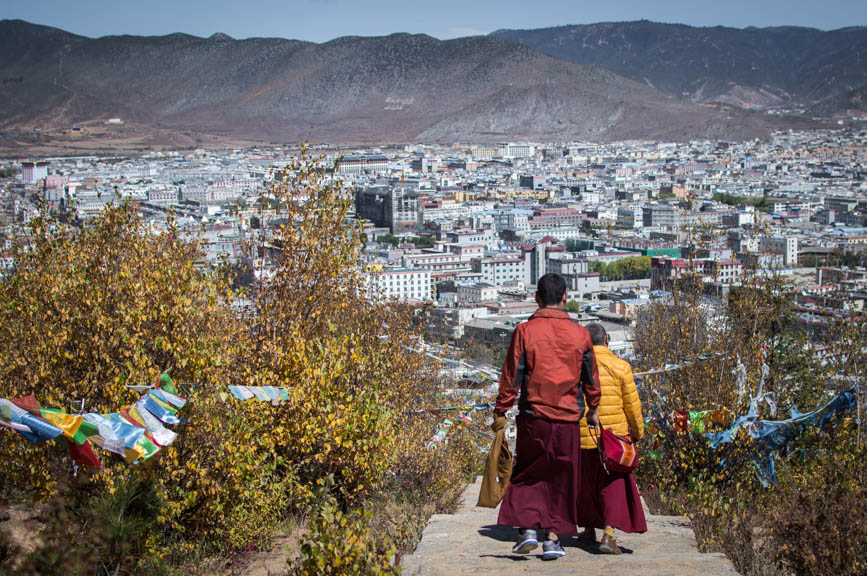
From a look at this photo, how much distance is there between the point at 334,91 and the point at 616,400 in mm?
117269

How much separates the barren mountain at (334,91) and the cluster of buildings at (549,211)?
11.2m

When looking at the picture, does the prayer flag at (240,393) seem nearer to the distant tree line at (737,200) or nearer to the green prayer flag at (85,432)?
the green prayer flag at (85,432)

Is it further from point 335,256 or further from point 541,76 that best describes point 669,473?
point 541,76

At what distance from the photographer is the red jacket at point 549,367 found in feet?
9.36

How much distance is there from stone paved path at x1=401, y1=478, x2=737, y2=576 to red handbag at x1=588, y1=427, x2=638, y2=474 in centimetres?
23

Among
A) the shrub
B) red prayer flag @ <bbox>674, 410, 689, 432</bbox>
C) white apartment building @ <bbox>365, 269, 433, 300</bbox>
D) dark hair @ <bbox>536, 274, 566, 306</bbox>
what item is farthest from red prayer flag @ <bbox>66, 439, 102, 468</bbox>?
white apartment building @ <bbox>365, 269, 433, 300</bbox>

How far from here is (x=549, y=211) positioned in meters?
47.4

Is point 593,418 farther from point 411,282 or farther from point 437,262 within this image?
point 437,262

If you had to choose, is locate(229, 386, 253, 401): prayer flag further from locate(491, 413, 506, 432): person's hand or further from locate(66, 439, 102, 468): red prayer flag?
locate(491, 413, 506, 432): person's hand

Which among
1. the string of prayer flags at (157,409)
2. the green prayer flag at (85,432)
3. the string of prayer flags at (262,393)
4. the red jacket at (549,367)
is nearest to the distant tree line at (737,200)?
the string of prayer flags at (262,393)

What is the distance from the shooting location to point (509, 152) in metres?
83.7

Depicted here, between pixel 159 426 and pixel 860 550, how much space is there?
1.90m

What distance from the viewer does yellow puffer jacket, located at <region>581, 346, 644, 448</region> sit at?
3016mm

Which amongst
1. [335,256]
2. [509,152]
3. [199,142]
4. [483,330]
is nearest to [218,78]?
[199,142]
